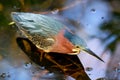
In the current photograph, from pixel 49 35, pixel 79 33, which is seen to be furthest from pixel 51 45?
pixel 79 33

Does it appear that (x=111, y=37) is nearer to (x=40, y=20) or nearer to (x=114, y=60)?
(x=114, y=60)

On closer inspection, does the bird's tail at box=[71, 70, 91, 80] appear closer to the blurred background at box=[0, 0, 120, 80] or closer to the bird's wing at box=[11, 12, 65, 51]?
the blurred background at box=[0, 0, 120, 80]

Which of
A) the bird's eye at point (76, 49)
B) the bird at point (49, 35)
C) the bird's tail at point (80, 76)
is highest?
the bird at point (49, 35)

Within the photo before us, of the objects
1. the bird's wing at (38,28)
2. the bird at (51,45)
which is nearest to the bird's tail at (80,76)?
the bird at (51,45)

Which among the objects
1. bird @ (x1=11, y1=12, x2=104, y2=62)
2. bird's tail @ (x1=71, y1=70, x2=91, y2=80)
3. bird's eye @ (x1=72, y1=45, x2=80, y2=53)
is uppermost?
bird @ (x1=11, y1=12, x2=104, y2=62)

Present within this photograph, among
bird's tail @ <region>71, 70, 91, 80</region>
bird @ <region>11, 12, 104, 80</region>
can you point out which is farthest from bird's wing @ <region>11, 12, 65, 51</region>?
bird's tail @ <region>71, 70, 91, 80</region>

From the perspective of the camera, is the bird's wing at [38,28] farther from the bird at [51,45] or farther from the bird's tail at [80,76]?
the bird's tail at [80,76]
